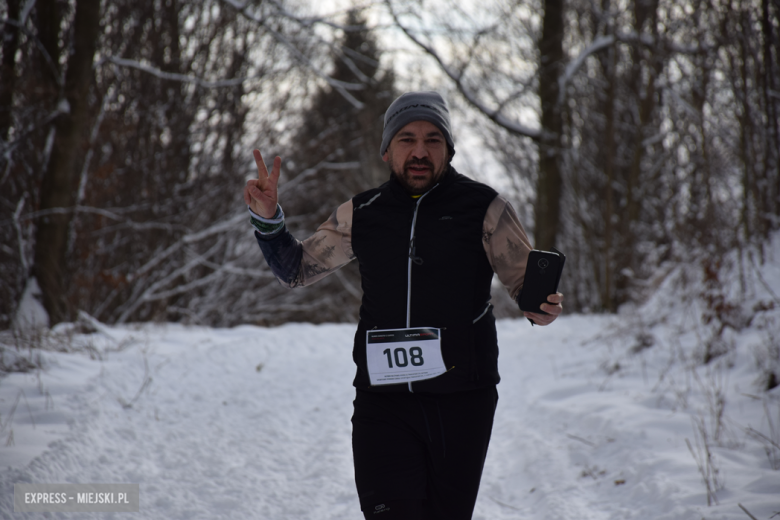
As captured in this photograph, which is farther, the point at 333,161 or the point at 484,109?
the point at 333,161

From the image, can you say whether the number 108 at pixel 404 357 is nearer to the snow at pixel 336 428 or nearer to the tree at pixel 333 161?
the snow at pixel 336 428

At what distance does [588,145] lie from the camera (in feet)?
48.2

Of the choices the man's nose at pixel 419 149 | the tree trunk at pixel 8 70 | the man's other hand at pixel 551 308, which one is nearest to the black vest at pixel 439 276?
the man's nose at pixel 419 149

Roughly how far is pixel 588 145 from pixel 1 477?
1442cm

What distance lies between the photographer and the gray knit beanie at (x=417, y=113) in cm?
229

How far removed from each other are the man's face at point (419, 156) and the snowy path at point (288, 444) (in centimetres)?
185

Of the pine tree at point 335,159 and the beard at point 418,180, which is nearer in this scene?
the beard at point 418,180

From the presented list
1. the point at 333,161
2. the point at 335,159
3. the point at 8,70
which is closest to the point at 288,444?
the point at 8,70

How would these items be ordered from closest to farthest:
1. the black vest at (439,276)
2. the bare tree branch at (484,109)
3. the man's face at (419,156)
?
1. the black vest at (439,276)
2. the man's face at (419,156)
3. the bare tree branch at (484,109)

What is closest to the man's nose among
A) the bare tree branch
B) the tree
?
the tree

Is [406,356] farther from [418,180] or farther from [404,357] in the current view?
[418,180]

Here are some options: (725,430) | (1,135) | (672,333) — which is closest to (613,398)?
(725,430)

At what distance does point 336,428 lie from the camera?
445 centimetres

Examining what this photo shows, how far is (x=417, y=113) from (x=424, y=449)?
1328 mm
